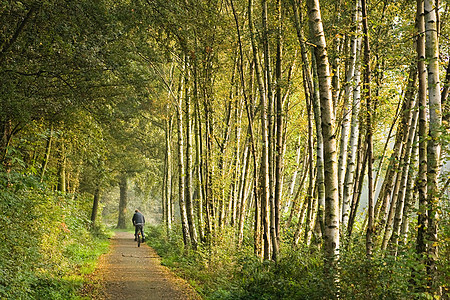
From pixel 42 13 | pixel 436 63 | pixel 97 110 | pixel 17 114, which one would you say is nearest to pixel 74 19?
pixel 42 13

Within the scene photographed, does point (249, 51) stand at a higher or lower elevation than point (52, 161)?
higher

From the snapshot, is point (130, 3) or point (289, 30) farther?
point (289, 30)

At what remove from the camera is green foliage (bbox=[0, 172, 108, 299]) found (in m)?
5.99

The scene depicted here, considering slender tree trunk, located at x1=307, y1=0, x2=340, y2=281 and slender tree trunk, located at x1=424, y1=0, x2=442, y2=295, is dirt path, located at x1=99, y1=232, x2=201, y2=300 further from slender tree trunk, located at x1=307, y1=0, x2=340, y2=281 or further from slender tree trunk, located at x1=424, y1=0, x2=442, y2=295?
slender tree trunk, located at x1=424, y1=0, x2=442, y2=295

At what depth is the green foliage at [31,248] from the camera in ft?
19.7

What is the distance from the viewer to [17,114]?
24.2 ft

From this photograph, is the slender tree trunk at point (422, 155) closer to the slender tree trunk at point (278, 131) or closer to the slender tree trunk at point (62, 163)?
the slender tree trunk at point (278, 131)

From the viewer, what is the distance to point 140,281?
9375 mm

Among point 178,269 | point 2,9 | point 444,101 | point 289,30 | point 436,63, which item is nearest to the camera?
point 436,63

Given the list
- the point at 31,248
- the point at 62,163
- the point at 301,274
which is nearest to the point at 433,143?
the point at 301,274

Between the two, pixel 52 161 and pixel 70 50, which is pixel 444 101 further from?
pixel 52 161

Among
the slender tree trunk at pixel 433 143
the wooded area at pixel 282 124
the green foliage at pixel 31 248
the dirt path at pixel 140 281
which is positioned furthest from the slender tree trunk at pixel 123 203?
the slender tree trunk at pixel 433 143

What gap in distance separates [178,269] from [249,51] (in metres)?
7.48

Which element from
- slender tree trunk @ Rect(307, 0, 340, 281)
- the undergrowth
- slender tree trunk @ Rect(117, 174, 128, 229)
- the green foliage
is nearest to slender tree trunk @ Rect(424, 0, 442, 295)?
the undergrowth
